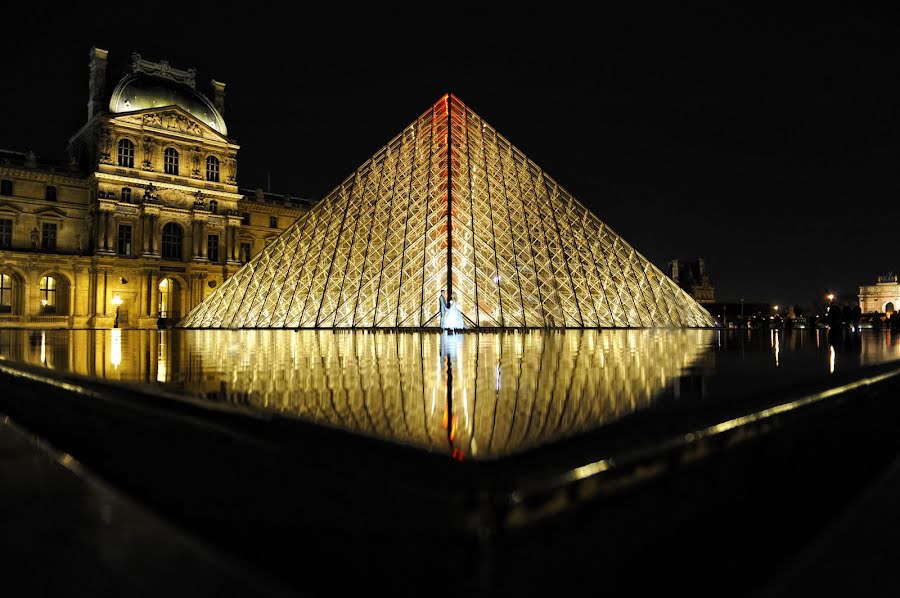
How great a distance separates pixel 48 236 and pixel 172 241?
22.7 feet

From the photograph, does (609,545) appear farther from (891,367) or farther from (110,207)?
(110,207)

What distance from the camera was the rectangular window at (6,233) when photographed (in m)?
34.7

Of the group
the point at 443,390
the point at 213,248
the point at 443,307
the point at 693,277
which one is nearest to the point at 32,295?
the point at 213,248

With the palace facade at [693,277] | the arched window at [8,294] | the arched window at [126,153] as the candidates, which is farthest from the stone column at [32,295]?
the palace facade at [693,277]

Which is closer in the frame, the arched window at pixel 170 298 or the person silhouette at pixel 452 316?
the person silhouette at pixel 452 316

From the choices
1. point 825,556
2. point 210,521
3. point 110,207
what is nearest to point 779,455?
point 825,556

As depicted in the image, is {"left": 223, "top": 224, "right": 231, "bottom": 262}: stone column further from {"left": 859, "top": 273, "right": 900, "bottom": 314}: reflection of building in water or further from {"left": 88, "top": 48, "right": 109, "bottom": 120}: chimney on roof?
{"left": 859, "top": 273, "right": 900, "bottom": 314}: reflection of building in water

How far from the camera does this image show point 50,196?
3634 centimetres

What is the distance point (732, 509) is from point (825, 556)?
36cm

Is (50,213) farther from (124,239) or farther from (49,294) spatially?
(49,294)

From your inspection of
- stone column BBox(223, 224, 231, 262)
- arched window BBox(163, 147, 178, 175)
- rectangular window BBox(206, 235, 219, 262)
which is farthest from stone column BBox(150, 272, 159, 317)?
arched window BBox(163, 147, 178, 175)

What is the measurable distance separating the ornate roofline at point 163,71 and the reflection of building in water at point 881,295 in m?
96.4

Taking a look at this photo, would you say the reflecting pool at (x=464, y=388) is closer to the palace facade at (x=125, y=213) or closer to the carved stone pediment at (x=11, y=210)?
the palace facade at (x=125, y=213)

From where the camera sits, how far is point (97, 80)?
41188 mm
